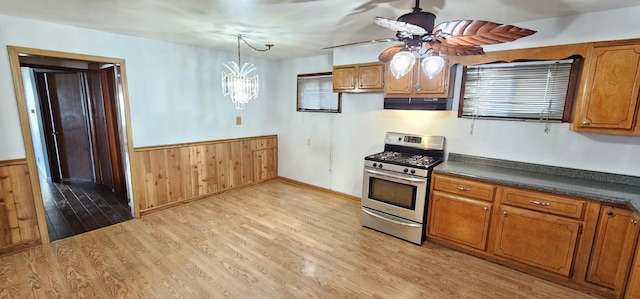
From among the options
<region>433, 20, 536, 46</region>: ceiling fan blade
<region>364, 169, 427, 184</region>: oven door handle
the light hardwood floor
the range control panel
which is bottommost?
the light hardwood floor

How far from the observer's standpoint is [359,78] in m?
3.82

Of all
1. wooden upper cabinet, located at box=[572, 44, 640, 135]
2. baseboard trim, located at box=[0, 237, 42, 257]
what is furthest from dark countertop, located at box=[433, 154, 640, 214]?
baseboard trim, located at box=[0, 237, 42, 257]

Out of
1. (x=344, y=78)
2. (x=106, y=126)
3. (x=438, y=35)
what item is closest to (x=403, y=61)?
(x=438, y=35)

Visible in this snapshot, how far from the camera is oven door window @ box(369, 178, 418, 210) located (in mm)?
3100

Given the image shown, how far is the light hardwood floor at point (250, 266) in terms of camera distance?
Answer: 7.67 ft

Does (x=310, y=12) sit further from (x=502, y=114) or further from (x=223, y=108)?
(x=223, y=108)

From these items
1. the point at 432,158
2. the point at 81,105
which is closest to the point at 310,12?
the point at 432,158

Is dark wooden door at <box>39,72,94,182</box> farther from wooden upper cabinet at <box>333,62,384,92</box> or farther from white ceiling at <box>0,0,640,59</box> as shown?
wooden upper cabinet at <box>333,62,384,92</box>

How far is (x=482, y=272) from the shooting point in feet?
8.66

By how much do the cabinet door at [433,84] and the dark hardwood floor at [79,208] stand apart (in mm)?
4129

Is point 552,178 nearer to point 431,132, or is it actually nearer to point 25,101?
point 431,132

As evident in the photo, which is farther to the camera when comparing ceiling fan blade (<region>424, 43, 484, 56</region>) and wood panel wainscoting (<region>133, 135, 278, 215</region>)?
wood panel wainscoting (<region>133, 135, 278, 215</region>)

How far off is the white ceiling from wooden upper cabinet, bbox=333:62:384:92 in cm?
48

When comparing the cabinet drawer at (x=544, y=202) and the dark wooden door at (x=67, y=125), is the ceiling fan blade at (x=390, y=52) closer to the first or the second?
the cabinet drawer at (x=544, y=202)
